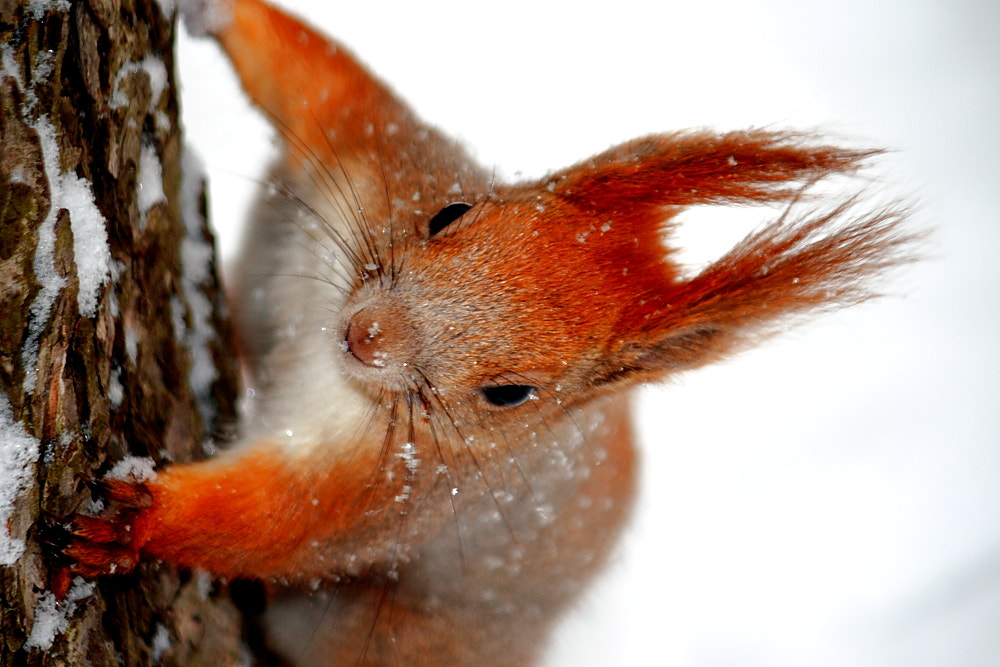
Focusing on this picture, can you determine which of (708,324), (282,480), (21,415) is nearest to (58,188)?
(21,415)

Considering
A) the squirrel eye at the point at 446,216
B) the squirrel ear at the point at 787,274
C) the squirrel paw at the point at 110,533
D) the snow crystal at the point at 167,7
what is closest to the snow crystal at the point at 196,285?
the snow crystal at the point at 167,7

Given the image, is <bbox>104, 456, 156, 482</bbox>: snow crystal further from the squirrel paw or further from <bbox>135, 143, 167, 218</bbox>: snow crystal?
<bbox>135, 143, 167, 218</bbox>: snow crystal

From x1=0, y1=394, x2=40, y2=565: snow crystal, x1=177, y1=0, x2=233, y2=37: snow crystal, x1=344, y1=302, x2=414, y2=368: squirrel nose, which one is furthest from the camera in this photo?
x1=177, y1=0, x2=233, y2=37: snow crystal

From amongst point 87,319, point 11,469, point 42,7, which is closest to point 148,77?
point 42,7

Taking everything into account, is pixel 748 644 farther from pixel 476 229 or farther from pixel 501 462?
pixel 476 229

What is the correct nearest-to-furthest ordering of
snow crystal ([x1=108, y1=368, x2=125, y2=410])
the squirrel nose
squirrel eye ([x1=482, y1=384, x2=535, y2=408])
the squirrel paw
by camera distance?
the squirrel paw → snow crystal ([x1=108, y1=368, x2=125, y2=410]) → the squirrel nose → squirrel eye ([x1=482, y1=384, x2=535, y2=408])

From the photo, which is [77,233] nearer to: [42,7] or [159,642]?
[42,7]

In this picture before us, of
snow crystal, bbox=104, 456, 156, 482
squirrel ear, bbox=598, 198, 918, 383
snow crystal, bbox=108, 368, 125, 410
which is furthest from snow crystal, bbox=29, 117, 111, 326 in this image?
squirrel ear, bbox=598, 198, 918, 383
